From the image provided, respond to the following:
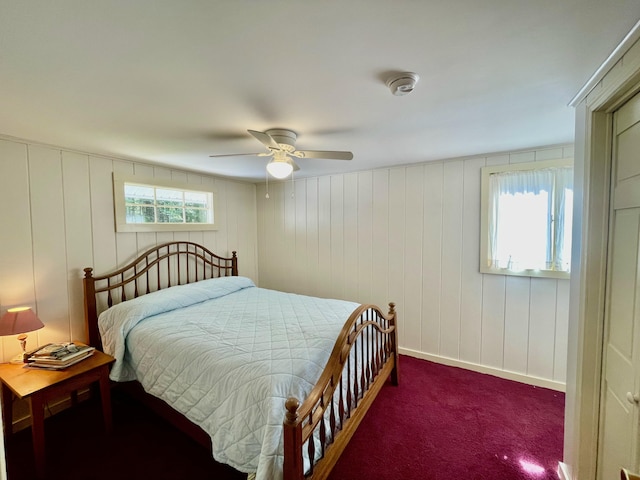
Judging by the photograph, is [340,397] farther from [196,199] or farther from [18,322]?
[196,199]

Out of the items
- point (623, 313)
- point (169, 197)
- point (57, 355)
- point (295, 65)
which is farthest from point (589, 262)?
point (169, 197)

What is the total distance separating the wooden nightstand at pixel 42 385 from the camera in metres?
1.75

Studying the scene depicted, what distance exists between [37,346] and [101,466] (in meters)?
1.17

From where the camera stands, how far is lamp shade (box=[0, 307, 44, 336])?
191 centimetres

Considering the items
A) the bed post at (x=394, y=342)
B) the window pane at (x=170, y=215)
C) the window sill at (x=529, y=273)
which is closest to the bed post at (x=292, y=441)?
the bed post at (x=394, y=342)

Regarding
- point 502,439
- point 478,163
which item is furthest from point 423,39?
point 502,439

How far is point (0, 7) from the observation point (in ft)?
2.93

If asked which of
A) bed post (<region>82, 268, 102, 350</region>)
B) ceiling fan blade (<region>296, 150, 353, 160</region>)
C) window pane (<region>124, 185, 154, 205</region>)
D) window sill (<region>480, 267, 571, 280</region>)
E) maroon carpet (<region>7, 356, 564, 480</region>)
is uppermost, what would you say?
ceiling fan blade (<region>296, 150, 353, 160</region>)

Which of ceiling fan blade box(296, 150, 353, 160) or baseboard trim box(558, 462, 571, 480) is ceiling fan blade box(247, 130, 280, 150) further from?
baseboard trim box(558, 462, 571, 480)

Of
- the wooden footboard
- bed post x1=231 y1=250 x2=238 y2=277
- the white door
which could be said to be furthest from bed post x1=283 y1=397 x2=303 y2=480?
bed post x1=231 y1=250 x2=238 y2=277

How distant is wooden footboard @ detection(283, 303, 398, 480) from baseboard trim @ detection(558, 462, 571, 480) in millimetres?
1200

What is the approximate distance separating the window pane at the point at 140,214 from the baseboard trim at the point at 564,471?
398cm

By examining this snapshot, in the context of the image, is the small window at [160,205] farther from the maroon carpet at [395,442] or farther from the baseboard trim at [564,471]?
the baseboard trim at [564,471]

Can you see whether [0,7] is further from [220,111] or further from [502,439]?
[502,439]
